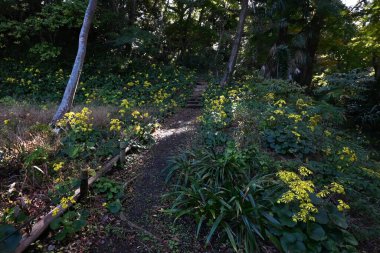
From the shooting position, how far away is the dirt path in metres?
3.08

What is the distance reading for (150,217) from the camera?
3.54m

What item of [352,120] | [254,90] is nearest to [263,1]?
[254,90]

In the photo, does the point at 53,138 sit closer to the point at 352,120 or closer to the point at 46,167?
the point at 46,167

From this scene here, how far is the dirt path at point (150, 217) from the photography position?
121 inches

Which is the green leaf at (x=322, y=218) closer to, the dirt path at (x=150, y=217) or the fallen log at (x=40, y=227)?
the dirt path at (x=150, y=217)

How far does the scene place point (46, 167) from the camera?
157 inches

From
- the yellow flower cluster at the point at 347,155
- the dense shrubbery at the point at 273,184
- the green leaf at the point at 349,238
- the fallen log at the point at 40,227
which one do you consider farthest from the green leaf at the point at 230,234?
the yellow flower cluster at the point at 347,155

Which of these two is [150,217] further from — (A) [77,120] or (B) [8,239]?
(A) [77,120]

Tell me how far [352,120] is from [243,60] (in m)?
8.52

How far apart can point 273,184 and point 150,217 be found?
181 cm

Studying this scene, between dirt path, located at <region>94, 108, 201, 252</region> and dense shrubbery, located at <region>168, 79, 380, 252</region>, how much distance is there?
0.21 metres

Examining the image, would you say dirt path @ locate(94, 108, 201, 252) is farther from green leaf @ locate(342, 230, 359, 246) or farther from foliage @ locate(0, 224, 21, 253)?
green leaf @ locate(342, 230, 359, 246)

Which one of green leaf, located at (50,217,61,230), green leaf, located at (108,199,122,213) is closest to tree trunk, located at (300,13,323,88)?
green leaf, located at (108,199,122,213)

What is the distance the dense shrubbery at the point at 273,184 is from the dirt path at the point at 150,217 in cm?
21
